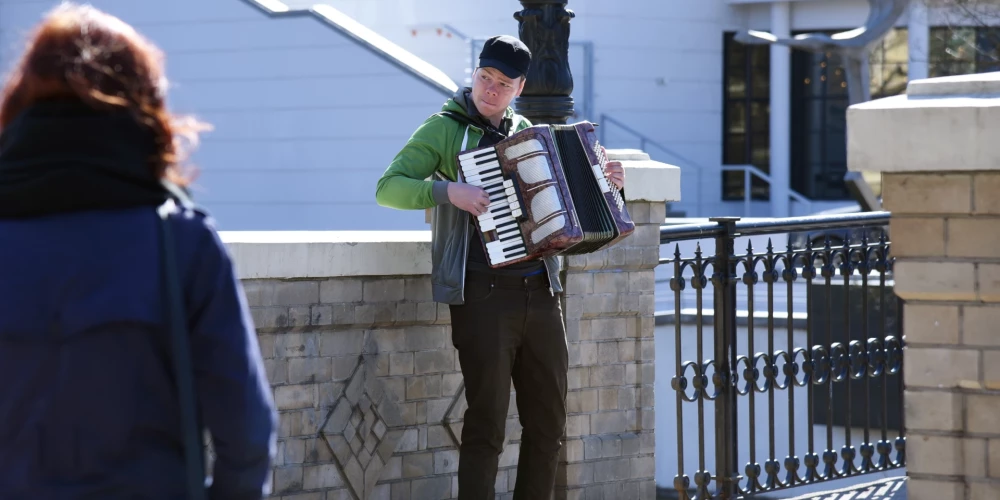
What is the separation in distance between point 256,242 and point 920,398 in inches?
91.1

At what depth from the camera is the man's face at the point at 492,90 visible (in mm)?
4711

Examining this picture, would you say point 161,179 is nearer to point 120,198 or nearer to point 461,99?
point 120,198

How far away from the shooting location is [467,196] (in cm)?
449

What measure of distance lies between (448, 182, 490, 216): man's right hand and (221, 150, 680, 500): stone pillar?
28.5 inches

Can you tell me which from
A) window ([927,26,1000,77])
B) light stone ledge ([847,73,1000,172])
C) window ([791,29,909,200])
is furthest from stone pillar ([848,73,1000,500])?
window ([791,29,909,200])

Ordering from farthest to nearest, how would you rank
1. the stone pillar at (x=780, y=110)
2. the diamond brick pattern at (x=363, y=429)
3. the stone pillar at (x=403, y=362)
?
1. the stone pillar at (x=780, y=110)
2. the diamond brick pattern at (x=363, y=429)
3. the stone pillar at (x=403, y=362)

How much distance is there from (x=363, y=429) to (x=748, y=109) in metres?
16.4

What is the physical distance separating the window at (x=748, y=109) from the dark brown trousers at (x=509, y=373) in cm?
1608

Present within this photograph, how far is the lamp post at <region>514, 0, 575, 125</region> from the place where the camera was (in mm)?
5488

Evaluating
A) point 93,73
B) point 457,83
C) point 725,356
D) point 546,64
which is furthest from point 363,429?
point 457,83

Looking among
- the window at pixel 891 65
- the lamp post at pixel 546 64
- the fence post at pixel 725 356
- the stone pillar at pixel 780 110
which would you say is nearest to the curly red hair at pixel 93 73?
the lamp post at pixel 546 64

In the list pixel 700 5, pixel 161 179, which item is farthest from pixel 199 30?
pixel 161 179

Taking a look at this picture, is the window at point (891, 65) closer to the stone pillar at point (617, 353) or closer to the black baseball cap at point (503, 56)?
the stone pillar at point (617, 353)

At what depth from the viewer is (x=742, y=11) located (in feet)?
66.8
